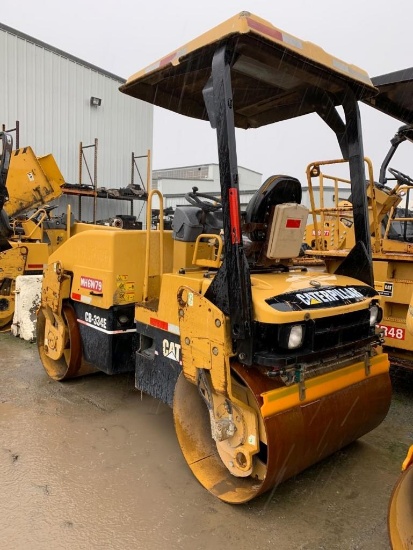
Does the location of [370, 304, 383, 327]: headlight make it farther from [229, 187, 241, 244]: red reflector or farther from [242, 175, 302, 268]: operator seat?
[229, 187, 241, 244]: red reflector

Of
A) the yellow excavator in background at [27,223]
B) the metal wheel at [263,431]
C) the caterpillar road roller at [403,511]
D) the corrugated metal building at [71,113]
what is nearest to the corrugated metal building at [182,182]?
the corrugated metal building at [71,113]

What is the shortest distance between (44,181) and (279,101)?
5.22 metres

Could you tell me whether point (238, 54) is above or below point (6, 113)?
below

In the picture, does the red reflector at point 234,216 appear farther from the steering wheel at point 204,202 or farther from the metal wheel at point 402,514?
the metal wheel at point 402,514

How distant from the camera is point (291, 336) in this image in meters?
2.41

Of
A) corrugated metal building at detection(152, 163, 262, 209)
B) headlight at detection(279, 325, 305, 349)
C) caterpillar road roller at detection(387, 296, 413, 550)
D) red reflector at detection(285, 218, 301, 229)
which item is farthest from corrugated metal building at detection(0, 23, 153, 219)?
caterpillar road roller at detection(387, 296, 413, 550)

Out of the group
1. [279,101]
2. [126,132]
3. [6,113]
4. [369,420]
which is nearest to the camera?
[369,420]

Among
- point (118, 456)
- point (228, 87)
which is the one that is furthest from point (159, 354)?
point (228, 87)

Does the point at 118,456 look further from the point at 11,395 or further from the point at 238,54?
the point at 238,54

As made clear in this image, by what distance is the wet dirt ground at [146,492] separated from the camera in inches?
94.3

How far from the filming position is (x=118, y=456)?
3.16 m

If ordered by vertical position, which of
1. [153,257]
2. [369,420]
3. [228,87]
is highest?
[228,87]

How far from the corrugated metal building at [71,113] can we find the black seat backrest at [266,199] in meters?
10.5

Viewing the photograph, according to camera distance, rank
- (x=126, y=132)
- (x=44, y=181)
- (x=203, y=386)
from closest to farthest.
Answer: (x=203, y=386) → (x=44, y=181) → (x=126, y=132)
